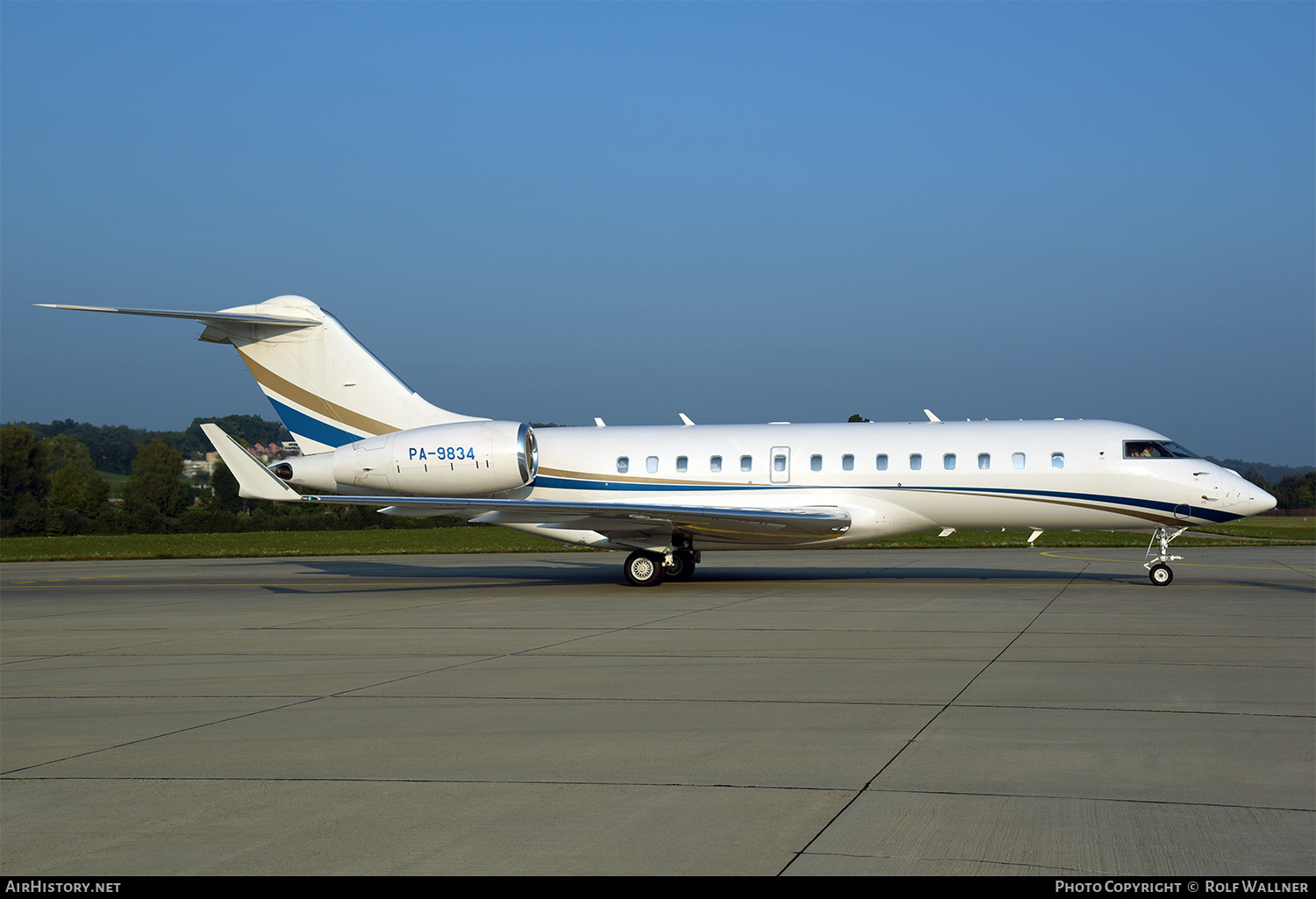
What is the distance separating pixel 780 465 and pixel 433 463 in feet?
22.4

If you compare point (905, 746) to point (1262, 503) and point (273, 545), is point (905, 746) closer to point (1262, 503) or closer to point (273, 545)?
point (1262, 503)

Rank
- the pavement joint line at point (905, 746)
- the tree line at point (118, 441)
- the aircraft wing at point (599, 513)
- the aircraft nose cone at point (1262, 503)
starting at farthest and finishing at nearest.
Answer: the tree line at point (118, 441)
the aircraft wing at point (599, 513)
the aircraft nose cone at point (1262, 503)
the pavement joint line at point (905, 746)

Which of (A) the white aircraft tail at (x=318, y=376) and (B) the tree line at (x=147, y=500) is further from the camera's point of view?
(B) the tree line at (x=147, y=500)

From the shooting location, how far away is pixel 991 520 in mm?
20250

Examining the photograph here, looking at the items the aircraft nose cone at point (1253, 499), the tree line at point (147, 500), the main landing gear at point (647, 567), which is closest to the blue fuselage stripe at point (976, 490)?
the aircraft nose cone at point (1253, 499)

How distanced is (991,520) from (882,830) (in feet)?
51.9

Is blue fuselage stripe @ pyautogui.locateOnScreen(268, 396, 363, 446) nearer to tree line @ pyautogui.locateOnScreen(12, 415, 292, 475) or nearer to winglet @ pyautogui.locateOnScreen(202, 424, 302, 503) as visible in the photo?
winglet @ pyautogui.locateOnScreen(202, 424, 302, 503)

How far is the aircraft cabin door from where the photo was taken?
821 inches

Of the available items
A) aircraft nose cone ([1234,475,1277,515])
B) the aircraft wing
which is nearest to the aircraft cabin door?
the aircraft wing

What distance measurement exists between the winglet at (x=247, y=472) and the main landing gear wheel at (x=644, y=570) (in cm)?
650

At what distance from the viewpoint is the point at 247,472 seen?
19.0m

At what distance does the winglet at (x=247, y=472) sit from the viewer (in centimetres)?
1862

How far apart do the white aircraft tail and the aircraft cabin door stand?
6.16 metres

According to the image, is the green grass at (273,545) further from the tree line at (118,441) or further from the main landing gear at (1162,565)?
the tree line at (118,441)
